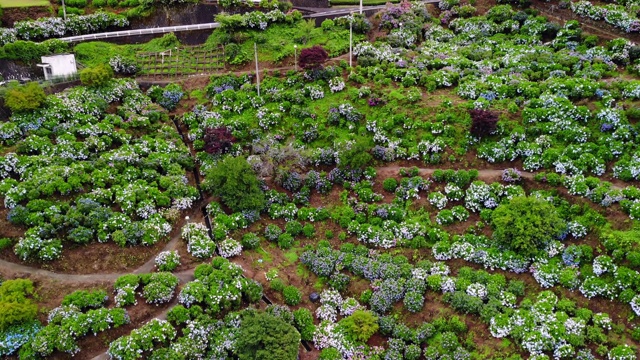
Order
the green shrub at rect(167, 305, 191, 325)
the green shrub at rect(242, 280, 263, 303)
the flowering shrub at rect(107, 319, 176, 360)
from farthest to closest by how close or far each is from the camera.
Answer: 1. the green shrub at rect(242, 280, 263, 303)
2. the green shrub at rect(167, 305, 191, 325)
3. the flowering shrub at rect(107, 319, 176, 360)

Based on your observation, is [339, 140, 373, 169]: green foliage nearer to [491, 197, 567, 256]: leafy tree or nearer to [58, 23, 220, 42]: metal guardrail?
[491, 197, 567, 256]: leafy tree

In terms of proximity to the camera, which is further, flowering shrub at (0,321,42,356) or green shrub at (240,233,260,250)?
green shrub at (240,233,260,250)

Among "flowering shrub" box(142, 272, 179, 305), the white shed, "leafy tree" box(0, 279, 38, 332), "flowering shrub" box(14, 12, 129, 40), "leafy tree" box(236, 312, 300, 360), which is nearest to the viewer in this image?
"leafy tree" box(236, 312, 300, 360)

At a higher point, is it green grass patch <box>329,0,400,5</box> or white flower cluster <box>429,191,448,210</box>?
green grass patch <box>329,0,400,5</box>

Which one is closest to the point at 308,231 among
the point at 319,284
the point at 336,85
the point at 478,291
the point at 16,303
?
the point at 319,284

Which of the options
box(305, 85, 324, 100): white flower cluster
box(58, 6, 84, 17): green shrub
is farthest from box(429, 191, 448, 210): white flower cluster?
box(58, 6, 84, 17): green shrub
